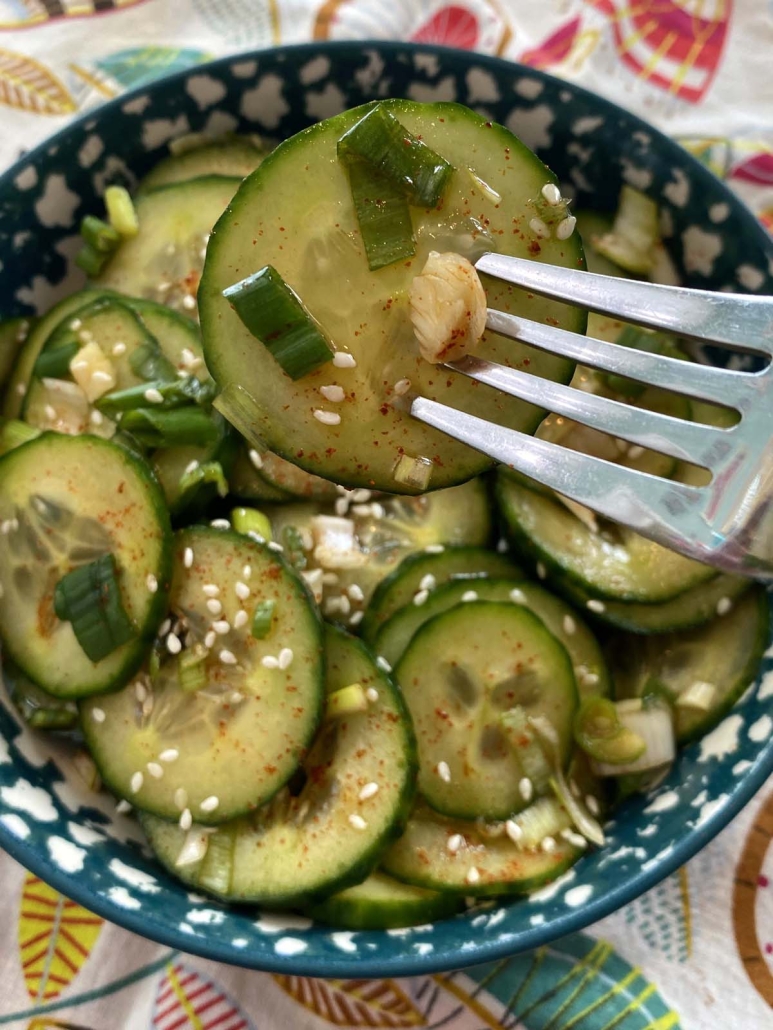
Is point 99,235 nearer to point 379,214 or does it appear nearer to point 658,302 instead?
point 379,214

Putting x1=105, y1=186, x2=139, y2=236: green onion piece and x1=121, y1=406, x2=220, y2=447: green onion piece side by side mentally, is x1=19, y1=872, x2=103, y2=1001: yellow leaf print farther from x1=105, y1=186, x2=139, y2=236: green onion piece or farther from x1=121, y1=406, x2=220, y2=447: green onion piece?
x1=105, y1=186, x2=139, y2=236: green onion piece

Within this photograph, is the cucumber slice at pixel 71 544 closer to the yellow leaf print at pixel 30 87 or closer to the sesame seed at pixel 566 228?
the sesame seed at pixel 566 228

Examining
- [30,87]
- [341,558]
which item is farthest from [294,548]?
[30,87]

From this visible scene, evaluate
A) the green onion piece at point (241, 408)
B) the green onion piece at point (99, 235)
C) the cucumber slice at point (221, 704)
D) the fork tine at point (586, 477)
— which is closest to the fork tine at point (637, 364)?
the fork tine at point (586, 477)

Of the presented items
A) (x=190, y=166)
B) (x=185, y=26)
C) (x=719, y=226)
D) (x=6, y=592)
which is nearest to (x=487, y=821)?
(x=6, y=592)

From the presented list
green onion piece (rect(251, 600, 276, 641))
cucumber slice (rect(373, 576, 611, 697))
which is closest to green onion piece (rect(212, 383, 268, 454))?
green onion piece (rect(251, 600, 276, 641))

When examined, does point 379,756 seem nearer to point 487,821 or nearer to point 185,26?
point 487,821
